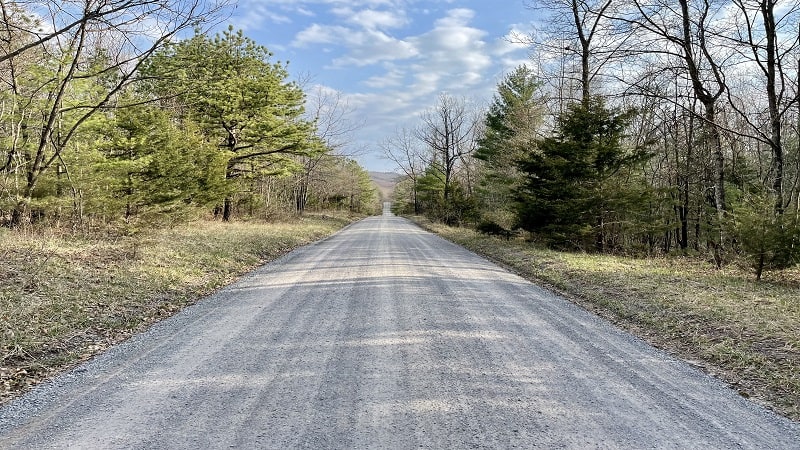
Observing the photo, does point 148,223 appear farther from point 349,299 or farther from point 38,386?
point 38,386

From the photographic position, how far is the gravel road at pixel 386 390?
2.97 meters

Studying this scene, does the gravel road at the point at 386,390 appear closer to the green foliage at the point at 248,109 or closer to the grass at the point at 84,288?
the grass at the point at 84,288

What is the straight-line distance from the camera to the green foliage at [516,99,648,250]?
13.6 m

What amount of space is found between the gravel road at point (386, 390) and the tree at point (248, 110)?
16771 millimetres

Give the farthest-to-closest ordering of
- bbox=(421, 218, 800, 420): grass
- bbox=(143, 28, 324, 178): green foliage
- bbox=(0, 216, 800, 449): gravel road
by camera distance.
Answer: bbox=(143, 28, 324, 178): green foliage < bbox=(421, 218, 800, 420): grass < bbox=(0, 216, 800, 449): gravel road

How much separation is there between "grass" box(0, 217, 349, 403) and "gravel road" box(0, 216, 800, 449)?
473 mm

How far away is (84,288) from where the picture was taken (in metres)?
6.75

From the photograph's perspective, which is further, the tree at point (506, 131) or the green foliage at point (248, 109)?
the tree at point (506, 131)

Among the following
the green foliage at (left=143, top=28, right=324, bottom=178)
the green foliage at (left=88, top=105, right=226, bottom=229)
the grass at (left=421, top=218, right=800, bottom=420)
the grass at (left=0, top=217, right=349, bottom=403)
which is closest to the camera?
the grass at (left=421, top=218, right=800, bottom=420)

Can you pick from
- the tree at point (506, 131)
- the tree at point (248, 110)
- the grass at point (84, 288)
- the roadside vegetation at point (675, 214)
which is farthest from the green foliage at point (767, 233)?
the tree at point (248, 110)

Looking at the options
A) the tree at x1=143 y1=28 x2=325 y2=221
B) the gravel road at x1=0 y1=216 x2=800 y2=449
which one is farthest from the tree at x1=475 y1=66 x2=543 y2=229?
the gravel road at x1=0 y1=216 x2=800 y2=449

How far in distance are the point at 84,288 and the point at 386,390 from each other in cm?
555

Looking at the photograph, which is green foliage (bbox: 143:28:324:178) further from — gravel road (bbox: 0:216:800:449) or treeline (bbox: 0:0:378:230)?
gravel road (bbox: 0:216:800:449)

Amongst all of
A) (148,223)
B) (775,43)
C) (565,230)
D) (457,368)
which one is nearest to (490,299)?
(457,368)
